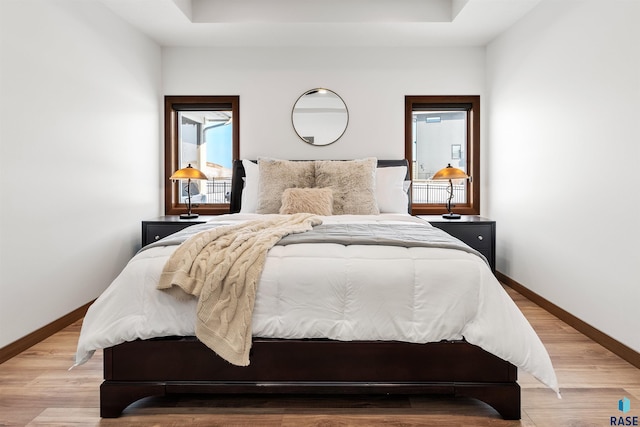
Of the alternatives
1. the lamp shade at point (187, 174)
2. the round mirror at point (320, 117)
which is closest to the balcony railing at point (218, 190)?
the lamp shade at point (187, 174)

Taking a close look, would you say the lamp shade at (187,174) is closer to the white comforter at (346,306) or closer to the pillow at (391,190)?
the pillow at (391,190)

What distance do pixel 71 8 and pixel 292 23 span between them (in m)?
1.74

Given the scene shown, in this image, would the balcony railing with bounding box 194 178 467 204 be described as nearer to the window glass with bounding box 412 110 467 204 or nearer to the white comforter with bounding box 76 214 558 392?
the window glass with bounding box 412 110 467 204

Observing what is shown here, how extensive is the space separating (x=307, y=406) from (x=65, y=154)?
241 centimetres

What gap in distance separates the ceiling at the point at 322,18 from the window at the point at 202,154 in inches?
33.3

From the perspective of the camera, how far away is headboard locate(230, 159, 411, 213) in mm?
4207

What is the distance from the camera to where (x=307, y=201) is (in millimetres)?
3365

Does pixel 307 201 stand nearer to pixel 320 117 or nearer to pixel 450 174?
pixel 320 117

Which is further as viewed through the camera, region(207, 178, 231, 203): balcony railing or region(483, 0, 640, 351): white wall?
region(207, 178, 231, 203): balcony railing

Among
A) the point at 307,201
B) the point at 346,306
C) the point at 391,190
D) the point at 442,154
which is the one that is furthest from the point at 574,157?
the point at 346,306

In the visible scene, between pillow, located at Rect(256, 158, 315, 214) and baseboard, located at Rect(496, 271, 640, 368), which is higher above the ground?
pillow, located at Rect(256, 158, 315, 214)

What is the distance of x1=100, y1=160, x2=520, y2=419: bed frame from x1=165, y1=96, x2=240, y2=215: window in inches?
113

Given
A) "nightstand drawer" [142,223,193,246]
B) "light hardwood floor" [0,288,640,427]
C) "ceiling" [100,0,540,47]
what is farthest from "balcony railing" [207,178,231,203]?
"light hardwood floor" [0,288,640,427]

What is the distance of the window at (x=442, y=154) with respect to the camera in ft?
14.8
